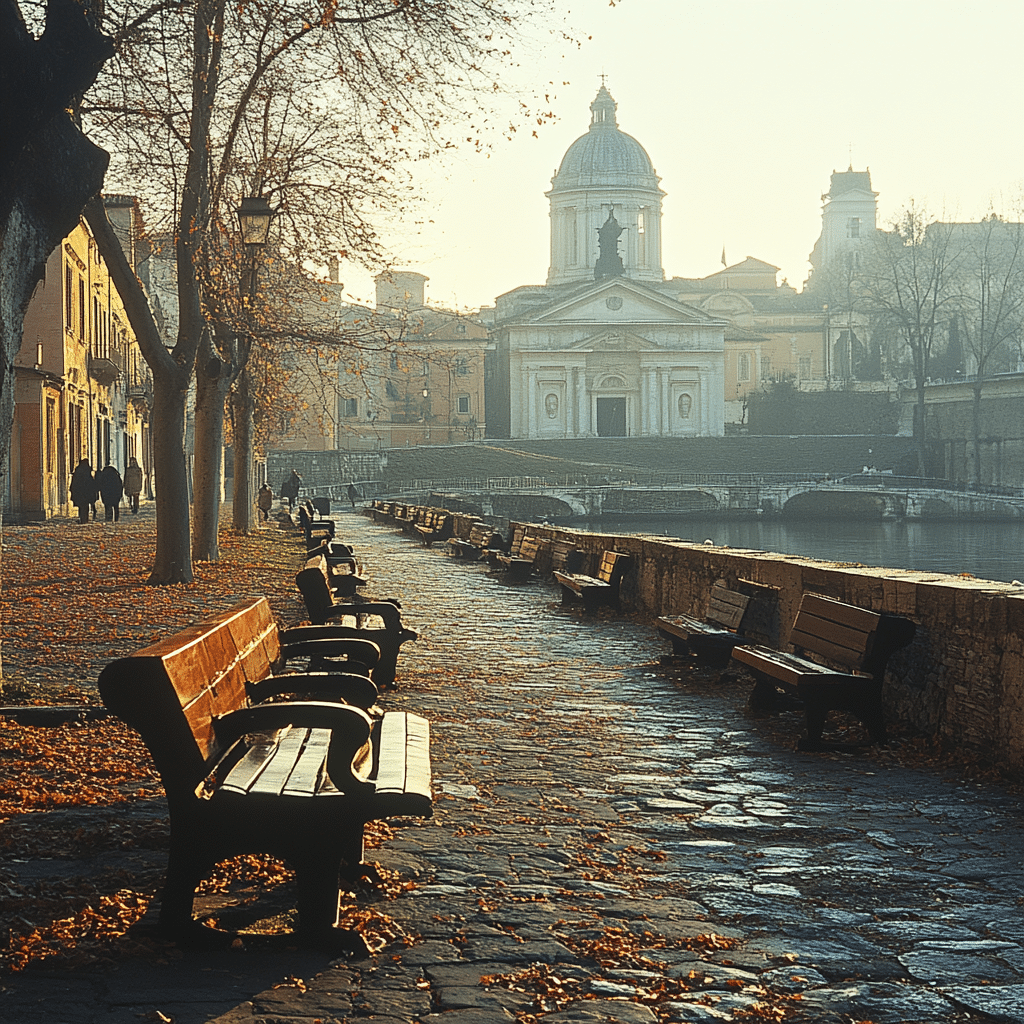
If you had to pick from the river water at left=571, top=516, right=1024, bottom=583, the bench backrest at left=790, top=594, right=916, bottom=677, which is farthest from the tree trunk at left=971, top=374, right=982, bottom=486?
the bench backrest at left=790, top=594, right=916, bottom=677

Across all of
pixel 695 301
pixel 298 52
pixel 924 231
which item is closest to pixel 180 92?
pixel 298 52

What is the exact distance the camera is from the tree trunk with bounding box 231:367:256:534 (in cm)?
2617

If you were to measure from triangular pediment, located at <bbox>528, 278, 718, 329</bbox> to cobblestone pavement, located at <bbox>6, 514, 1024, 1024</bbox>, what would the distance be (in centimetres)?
8100

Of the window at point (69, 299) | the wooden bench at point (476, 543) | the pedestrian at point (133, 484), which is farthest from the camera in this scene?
the pedestrian at point (133, 484)

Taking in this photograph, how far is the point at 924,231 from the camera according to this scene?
66.3m

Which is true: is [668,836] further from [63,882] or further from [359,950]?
[63,882]

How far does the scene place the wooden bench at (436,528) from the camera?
29172 mm

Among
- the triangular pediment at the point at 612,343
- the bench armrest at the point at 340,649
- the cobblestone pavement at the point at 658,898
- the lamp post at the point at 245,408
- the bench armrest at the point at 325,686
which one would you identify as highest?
the triangular pediment at the point at 612,343

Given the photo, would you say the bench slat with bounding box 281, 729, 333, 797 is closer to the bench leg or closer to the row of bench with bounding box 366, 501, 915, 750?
the bench leg

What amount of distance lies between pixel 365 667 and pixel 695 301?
4155 inches

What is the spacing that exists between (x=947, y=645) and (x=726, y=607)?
3.30 m

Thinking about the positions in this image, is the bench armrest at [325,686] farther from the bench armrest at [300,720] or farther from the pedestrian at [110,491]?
the pedestrian at [110,491]

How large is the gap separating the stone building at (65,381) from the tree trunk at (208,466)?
474 centimetres

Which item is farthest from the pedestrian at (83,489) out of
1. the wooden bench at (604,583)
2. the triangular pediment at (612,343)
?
the triangular pediment at (612,343)
